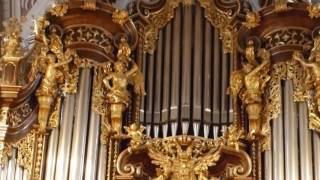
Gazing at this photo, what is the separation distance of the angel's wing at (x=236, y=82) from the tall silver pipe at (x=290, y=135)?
1.79 ft

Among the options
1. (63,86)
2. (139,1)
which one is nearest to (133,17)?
(139,1)

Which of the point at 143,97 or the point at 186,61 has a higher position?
the point at 186,61

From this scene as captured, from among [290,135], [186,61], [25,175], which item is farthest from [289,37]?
[25,175]

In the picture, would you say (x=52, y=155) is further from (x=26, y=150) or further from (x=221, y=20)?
(x=221, y=20)

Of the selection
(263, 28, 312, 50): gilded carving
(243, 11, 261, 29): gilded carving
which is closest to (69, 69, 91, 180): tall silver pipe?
(243, 11, 261, 29): gilded carving

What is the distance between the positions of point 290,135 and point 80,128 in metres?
2.41

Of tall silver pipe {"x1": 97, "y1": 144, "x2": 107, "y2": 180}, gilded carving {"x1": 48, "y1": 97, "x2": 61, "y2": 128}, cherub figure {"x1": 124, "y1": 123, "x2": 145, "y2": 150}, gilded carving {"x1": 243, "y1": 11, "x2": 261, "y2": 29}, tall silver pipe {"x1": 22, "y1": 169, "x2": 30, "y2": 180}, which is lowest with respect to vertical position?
tall silver pipe {"x1": 22, "y1": 169, "x2": 30, "y2": 180}

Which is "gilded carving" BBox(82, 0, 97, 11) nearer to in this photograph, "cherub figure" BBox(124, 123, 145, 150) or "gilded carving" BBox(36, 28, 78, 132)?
"gilded carving" BBox(36, 28, 78, 132)

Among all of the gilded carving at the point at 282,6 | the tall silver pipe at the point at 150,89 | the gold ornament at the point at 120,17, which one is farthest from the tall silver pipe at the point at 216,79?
the gold ornament at the point at 120,17

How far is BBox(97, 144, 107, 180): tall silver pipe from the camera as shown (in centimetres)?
1084

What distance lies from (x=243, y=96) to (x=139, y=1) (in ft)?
6.28

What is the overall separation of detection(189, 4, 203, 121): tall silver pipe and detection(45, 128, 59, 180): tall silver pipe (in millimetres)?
1652

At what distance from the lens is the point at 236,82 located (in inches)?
453

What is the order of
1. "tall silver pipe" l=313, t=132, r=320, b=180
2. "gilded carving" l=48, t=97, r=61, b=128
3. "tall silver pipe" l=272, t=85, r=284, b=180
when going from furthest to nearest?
1. "gilded carving" l=48, t=97, r=61, b=128
2. "tall silver pipe" l=272, t=85, r=284, b=180
3. "tall silver pipe" l=313, t=132, r=320, b=180
